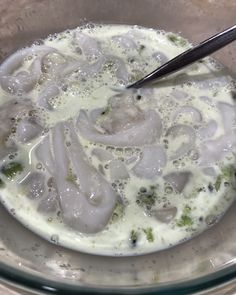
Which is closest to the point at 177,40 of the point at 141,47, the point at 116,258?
the point at 141,47

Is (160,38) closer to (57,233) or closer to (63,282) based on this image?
(57,233)

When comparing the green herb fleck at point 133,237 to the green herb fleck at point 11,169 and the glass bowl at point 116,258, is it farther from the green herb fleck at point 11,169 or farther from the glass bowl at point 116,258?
the green herb fleck at point 11,169

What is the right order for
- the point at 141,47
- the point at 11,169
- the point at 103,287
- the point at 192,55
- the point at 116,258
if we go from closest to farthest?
the point at 103,287
the point at 116,258
the point at 11,169
the point at 192,55
the point at 141,47

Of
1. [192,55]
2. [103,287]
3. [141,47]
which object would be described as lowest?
[103,287]

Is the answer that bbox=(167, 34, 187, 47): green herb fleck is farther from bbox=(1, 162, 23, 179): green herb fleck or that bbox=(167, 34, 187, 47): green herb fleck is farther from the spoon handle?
bbox=(1, 162, 23, 179): green herb fleck

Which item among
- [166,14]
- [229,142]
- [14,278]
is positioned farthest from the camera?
[166,14]

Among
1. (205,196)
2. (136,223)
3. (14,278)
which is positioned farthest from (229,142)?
(14,278)

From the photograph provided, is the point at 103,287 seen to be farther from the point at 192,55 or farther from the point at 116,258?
the point at 192,55
